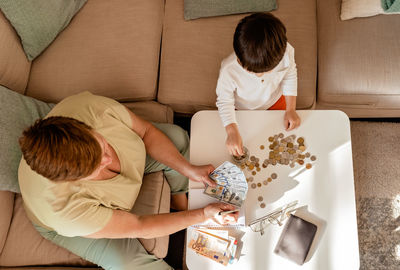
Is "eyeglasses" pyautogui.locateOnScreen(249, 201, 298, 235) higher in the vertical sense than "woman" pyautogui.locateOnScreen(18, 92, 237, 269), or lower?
lower

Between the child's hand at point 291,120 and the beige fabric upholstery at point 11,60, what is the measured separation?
4.65 feet

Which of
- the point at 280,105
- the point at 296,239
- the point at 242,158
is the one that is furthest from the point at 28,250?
the point at 280,105

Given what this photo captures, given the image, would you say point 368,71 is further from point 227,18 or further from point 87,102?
point 87,102

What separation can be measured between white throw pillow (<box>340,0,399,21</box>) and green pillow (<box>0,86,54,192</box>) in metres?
1.73

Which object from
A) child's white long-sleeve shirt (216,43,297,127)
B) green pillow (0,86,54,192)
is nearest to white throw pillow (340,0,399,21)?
child's white long-sleeve shirt (216,43,297,127)

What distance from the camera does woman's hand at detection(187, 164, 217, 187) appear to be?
1360mm

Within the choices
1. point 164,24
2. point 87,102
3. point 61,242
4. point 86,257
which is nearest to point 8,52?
point 87,102

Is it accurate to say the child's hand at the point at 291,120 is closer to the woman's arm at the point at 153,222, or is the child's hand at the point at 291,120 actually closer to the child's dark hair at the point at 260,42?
the child's dark hair at the point at 260,42

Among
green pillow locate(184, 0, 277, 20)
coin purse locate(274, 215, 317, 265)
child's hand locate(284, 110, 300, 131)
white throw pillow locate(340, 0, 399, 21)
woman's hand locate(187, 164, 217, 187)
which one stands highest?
green pillow locate(184, 0, 277, 20)

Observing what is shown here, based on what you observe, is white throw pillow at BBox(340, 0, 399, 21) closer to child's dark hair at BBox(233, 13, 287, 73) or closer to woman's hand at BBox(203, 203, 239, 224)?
child's dark hair at BBox(233, 13, 287, 73)

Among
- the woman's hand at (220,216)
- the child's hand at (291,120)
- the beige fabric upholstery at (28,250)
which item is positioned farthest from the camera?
the beige fabric upholstery at (28,250)

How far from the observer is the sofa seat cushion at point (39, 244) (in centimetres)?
151

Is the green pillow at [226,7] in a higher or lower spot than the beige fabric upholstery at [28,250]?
higher

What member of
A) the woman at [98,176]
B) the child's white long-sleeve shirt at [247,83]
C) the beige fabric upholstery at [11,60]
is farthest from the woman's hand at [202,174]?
the beige fabric upholstery at [11,60]
